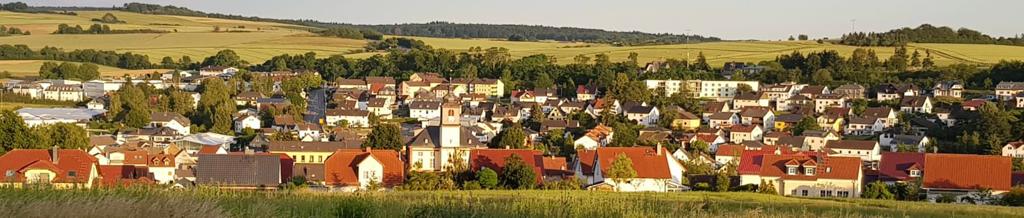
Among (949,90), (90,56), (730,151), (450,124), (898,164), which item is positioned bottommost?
(730,151)

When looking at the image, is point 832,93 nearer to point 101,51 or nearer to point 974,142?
point 974,142

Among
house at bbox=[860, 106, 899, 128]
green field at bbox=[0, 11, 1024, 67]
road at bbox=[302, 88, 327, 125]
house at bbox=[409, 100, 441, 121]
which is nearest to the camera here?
house at bbox=[860, 106, 899, 128]

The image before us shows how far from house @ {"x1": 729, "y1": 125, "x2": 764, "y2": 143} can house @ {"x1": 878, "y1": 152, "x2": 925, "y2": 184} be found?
1809cm

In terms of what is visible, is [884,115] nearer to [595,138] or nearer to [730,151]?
[730,151]

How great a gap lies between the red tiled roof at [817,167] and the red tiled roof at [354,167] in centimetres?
808

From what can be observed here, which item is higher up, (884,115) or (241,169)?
(241,169)

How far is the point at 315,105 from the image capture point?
6141cm

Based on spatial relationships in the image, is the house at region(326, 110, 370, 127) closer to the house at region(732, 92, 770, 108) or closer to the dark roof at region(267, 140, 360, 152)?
the dark roof at region(267, 140, 360, 152)

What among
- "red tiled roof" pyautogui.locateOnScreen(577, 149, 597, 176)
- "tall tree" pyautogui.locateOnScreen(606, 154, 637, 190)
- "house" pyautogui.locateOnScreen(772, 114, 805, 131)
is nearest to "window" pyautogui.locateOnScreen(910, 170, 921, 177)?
"red tiled roof" pyautogui.locateOnScreen(577, 149, 597, 176)

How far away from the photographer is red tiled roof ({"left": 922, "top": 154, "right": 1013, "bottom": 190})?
22766 mm

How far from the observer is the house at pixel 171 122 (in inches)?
1823

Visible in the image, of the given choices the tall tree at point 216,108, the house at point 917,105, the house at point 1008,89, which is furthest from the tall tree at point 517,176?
the house at point 1008,89

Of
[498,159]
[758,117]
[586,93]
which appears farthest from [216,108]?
[498,159]

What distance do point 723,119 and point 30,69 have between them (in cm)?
4543
